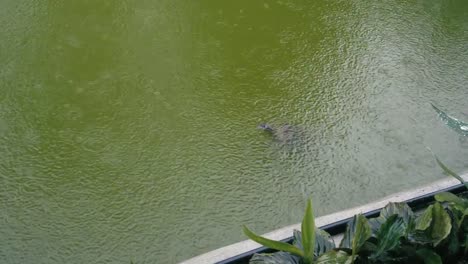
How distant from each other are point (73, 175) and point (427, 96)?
5.09 ft

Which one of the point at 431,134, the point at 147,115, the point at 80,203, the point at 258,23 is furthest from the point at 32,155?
the point at 431,134

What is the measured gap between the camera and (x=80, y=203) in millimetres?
1805

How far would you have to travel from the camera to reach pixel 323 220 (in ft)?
5.76

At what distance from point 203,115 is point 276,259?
95 centimetres

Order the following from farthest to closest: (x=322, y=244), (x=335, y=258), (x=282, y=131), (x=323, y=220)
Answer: (x=282, y=131) → (x=323, y=220) → (x=322, y=244) → (x=335, y=258)

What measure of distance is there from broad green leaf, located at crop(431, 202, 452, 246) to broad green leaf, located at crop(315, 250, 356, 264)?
0.84ft

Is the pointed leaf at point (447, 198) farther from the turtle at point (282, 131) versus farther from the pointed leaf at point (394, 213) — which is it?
the turtle at point (282, 131)

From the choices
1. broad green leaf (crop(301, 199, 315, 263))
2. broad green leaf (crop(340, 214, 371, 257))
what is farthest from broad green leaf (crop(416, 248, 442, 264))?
broad green leaf (crop(301, 199, 315, 263))

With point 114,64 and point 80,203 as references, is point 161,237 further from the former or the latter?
point 114,64

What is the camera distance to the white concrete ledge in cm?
161

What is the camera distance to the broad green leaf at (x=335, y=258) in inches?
50.1

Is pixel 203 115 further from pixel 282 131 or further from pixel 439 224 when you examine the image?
pixel 439 224

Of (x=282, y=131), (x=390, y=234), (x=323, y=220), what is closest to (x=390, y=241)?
(x=390, y=234)

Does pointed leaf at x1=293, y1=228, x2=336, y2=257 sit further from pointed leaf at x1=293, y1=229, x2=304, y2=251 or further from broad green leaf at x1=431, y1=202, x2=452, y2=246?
broad green leaf at x1=431, y1=202, x2=452, y2=246
